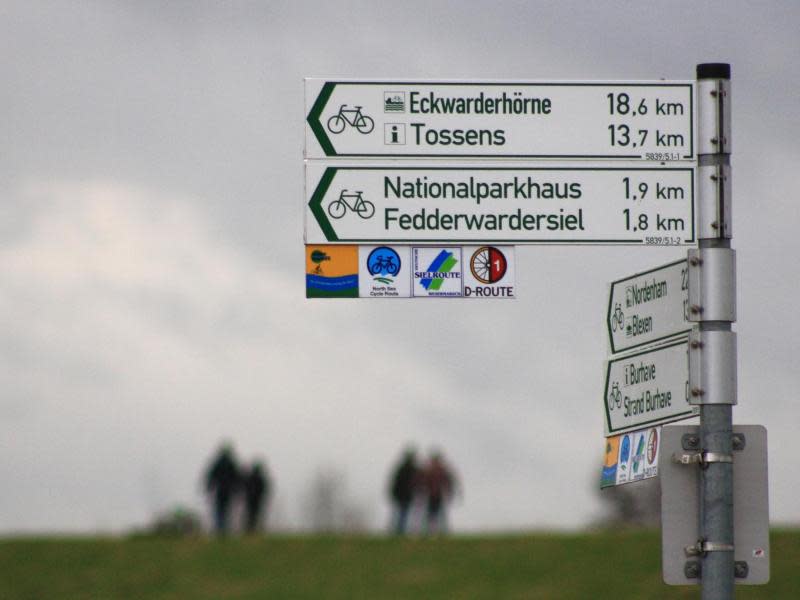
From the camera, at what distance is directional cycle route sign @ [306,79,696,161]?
7.50 metres

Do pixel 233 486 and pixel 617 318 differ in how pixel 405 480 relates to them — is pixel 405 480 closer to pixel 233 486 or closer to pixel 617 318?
pixel 233 486

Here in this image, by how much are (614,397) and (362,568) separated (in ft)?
77.4

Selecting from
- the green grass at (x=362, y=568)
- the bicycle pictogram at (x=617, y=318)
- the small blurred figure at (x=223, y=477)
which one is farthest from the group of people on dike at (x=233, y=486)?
the bicycle pictogram at (x=617, y=318)

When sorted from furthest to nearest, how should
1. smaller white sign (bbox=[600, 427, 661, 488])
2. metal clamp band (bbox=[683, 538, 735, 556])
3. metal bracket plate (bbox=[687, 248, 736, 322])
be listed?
smaller white sign (bbox=[600, 427, 661, 488]) < metal bracket plate (bbox=[687, 248, 736, 322]) < metal clamp band (bbox=[683, 538, 735, 556])

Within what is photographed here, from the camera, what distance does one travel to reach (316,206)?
7.45 meters

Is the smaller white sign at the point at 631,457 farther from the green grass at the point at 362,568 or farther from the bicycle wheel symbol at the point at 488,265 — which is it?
the green grass at the point at 362,568

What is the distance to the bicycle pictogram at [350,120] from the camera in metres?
7.49

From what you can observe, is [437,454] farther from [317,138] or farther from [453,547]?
[317,138]

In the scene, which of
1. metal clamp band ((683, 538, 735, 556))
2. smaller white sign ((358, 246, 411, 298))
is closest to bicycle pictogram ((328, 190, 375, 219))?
smaller white sign ((358, 246, 411, 298))

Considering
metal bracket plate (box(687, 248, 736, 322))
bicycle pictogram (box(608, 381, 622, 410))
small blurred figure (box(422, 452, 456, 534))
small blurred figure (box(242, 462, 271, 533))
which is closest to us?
metal bracket plate (box(687, 248, 736, 322))

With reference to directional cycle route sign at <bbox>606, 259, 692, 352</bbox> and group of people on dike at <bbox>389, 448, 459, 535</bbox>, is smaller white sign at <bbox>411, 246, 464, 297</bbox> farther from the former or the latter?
group of people on dike at <bbox>389, 448, 459, 535</bbox>

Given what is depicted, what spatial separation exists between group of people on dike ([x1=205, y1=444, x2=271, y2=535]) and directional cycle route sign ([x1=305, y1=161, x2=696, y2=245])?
2224 cm

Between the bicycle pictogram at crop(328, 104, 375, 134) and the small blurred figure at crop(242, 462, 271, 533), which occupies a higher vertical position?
the bicycle pictogram at crop(328, 104, 375, 134)

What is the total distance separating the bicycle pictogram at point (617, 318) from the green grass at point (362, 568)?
20855 mm
